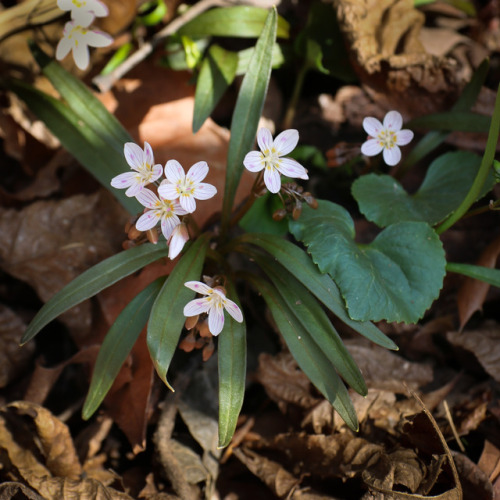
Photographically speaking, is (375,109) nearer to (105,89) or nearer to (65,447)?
(105,89)

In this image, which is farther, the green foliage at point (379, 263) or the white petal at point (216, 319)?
the green foliage at point (379, 263)

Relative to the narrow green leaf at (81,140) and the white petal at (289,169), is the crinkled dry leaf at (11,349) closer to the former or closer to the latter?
the narrow green leaf at (81,140)

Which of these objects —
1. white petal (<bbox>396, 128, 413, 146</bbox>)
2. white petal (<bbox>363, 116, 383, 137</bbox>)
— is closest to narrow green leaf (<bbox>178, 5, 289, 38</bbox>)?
white petal (<bbox>363, 116, 383, 137</bbox>)

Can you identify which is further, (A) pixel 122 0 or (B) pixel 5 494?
(A) pixel 122 0

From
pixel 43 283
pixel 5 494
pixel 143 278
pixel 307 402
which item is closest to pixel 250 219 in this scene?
pixel 143 278

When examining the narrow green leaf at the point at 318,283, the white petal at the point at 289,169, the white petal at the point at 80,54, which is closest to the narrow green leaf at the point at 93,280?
the narrow green leaf at the point at 318,283
